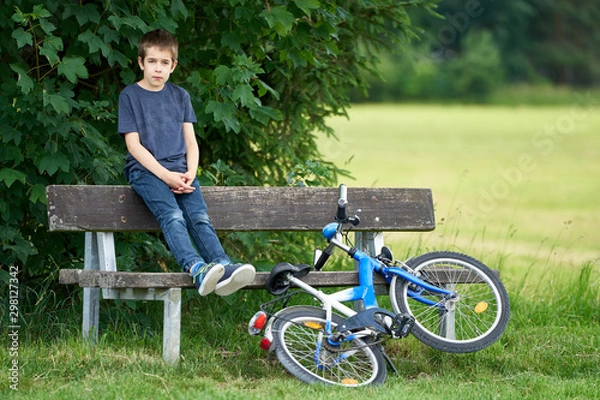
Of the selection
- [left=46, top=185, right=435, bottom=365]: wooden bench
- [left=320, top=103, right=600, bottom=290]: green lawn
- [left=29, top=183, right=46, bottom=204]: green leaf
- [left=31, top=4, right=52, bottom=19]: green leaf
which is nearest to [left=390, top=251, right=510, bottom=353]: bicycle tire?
[left=46, top=185, right=435, bottom=365]: wooden bench

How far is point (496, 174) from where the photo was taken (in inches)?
830

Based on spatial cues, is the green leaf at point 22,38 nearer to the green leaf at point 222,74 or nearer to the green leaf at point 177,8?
the green leaf at point 177,8

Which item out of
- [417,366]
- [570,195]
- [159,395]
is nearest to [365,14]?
[417,366]

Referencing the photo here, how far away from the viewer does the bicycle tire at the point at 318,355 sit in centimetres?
428

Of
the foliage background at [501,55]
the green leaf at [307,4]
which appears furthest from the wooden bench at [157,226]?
the foliage background at [501,55]

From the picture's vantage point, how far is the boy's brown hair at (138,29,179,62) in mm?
4582

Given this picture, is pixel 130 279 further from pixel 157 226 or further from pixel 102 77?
pixel 102 77

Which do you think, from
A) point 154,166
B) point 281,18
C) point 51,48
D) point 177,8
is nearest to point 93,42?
point 51,48

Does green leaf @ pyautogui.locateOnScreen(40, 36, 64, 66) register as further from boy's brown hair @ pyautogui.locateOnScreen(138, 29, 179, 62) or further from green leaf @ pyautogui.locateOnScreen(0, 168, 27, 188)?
green leaf @ pyautogui.locateOnScreen(0, 168, 27, 188)

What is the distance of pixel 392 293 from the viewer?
182 inches

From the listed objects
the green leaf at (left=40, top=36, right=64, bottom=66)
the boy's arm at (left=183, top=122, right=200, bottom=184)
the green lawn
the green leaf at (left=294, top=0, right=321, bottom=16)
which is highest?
the green leaf at (left=294, top=0, right=321, bottom=16)

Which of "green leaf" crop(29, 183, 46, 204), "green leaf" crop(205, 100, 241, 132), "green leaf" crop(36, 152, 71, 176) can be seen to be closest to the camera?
"green leaf" crop(36, 152, 71, 176)

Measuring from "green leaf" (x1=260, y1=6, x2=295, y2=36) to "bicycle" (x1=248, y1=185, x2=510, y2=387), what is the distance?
0.91 m

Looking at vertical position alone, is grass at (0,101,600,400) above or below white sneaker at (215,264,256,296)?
below
